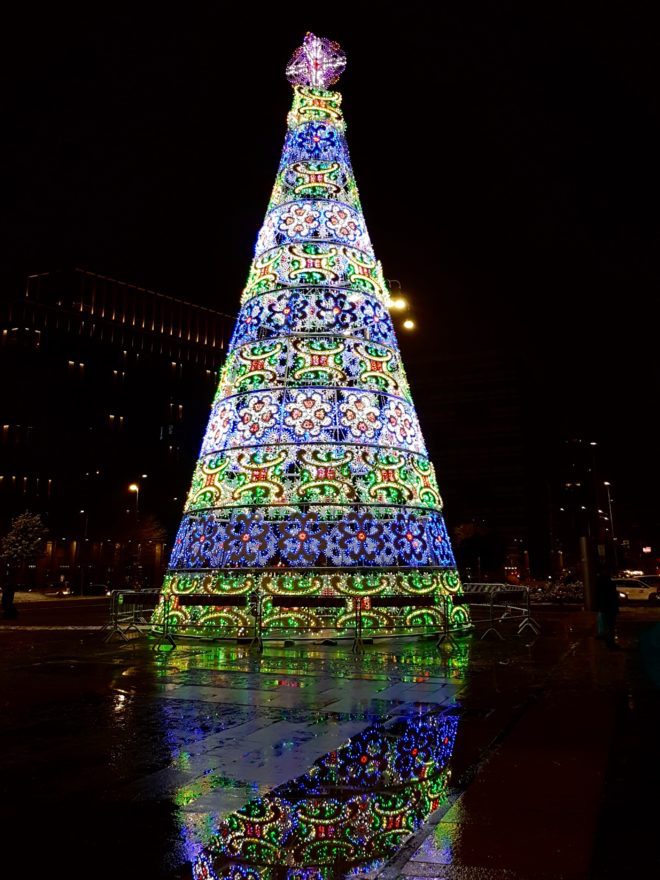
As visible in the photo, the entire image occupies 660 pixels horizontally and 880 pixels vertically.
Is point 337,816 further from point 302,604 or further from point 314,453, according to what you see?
point 314,453

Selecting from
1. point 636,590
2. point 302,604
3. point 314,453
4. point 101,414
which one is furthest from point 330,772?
point 101,414

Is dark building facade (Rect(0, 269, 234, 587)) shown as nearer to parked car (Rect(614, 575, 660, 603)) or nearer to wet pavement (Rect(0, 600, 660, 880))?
parked car (Rect(614, 575, 660, 603))

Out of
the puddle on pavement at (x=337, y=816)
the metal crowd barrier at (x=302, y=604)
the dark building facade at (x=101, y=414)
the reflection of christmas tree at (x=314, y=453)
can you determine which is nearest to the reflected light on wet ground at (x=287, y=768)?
the puddle on pavement at (x=337, y=816)

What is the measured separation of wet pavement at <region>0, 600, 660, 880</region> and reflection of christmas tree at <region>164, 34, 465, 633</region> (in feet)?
8.00

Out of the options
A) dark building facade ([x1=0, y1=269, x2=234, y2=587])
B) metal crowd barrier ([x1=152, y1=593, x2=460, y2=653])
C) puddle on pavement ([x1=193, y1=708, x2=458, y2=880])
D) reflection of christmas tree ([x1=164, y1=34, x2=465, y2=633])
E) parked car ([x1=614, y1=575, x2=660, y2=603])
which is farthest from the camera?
dark building facade ([x1=0, y1=269, x2=234, y2=587])

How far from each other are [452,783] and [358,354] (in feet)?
29.3

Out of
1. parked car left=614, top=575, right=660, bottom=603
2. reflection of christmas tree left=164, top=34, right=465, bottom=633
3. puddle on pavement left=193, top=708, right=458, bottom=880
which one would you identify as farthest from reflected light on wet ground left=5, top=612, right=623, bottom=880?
parked car left=614, top=575, right=660, bottom=603

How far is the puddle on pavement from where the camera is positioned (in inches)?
126

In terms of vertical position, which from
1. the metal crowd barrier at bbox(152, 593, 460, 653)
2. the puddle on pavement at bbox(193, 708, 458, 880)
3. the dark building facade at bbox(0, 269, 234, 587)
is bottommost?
the puddle on pavement at bbox(193, 708, 458, 880)

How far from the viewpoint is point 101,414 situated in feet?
270

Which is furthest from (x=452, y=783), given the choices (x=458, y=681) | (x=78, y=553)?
(x=78, y=553)

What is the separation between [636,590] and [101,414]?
6803cm

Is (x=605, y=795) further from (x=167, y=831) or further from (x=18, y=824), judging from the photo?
(x=18, y=824)

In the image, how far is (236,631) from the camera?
11.2 m
